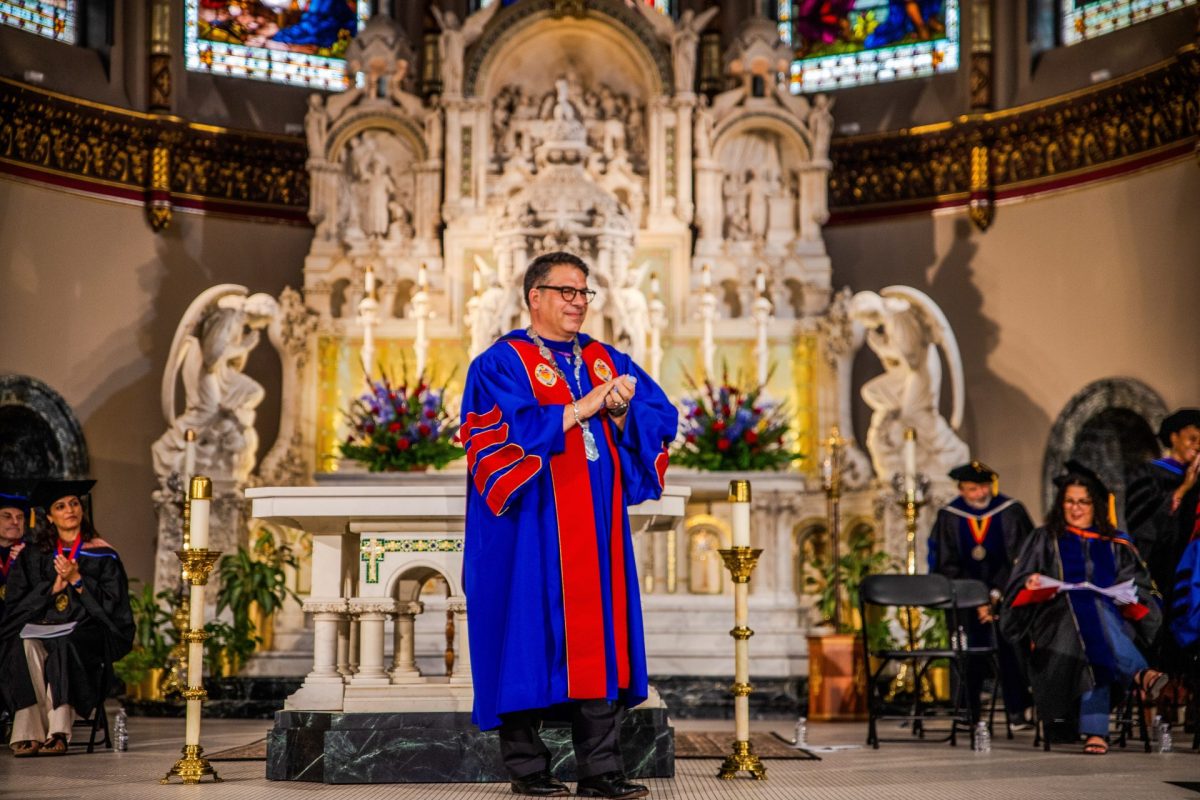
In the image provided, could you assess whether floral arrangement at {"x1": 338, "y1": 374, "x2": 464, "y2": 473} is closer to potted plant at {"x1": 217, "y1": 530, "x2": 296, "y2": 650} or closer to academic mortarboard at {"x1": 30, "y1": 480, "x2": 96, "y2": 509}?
potted plant at {"x1": 217, "y1": 530, "x2": 296, "y2": 650}

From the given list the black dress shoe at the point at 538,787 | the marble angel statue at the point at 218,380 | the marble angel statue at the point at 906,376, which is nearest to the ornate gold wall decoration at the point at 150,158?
the marble angel statue at the point at 218,380

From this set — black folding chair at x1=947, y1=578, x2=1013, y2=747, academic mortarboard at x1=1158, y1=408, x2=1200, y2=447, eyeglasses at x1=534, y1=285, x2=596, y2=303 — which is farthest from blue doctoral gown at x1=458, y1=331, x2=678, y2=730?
academic mortarboard at x1=1158, y1=408, x2=1200, y2=447

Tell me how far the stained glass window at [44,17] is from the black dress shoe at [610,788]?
403 inches

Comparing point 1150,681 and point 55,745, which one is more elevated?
point 1150,681

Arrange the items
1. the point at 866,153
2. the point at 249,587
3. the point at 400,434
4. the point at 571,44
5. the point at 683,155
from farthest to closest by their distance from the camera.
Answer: the point at 866,153
the point at 571,44
the point at 683,155
the point at 400,434
the point at 249,587

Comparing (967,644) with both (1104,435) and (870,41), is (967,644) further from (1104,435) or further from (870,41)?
(870,41)

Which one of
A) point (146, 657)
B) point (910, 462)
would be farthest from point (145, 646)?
point (910, 462)

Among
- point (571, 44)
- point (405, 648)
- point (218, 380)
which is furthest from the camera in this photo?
point (571, 44)

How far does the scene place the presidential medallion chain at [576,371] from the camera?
→ 6.28 meters

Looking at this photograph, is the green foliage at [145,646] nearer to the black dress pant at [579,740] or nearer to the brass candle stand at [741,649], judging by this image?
the brass candle stand at [741,649]

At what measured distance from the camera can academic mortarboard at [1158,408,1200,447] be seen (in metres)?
9.55

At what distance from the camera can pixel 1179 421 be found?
9.59 m

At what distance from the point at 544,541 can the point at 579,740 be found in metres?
0.73

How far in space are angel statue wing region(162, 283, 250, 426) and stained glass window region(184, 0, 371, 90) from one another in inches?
126
